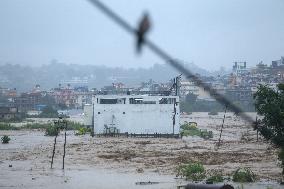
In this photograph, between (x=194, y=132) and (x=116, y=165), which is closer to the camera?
(x=116, y=165)

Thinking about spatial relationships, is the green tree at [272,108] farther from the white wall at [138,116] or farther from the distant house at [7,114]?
the distant house at [7,114]

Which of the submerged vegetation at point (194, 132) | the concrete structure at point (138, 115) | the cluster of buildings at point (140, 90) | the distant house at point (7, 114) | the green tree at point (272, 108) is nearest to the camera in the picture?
the green tree at point (272, 108)

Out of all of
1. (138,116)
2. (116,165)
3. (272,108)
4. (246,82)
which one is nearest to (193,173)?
(272,108)

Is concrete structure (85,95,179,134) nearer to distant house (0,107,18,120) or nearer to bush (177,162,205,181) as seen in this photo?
bush (177,162,205,181)

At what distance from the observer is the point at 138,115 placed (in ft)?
144

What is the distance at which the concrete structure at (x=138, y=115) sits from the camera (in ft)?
143

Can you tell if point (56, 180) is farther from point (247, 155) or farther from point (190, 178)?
point (247, 155)

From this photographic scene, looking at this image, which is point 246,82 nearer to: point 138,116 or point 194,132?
point 194,132

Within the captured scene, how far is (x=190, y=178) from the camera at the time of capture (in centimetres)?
1825

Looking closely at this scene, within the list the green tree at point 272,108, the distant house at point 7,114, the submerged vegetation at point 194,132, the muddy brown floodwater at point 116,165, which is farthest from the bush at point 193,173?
the distant house at point 7,114

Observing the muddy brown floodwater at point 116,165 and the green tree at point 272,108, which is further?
the muddy brown floodwater at point 116,165

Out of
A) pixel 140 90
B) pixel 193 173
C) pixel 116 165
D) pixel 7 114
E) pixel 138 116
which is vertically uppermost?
pixel 140 90

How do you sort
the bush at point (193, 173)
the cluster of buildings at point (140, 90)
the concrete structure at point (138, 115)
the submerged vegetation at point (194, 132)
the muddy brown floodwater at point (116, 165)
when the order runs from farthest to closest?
the cluster of buildings at point (140, 90) → the submerged vegetation at point (194, 132) → the concrete structure at point (138, 115) → the muddy brown floodwater at point (116, 165) → the bush at point (193, 173)

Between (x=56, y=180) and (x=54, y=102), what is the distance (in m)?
95.3
